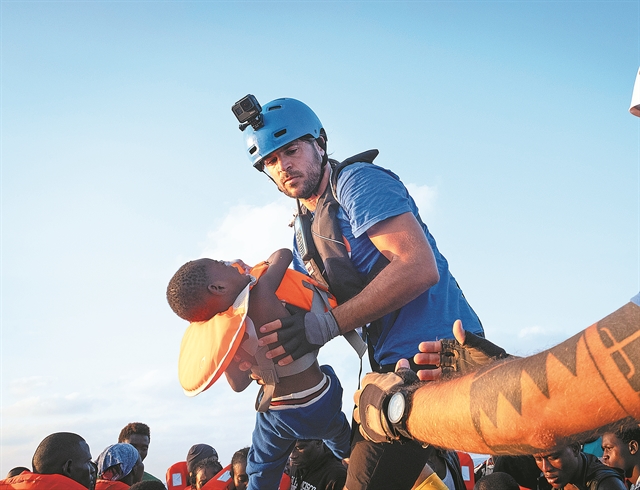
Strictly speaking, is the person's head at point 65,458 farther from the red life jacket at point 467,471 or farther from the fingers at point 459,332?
the fingers at point 459,332

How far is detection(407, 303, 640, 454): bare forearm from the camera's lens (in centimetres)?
190

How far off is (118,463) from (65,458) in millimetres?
2550

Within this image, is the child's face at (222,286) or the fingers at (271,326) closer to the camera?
the fingers at (271,326)

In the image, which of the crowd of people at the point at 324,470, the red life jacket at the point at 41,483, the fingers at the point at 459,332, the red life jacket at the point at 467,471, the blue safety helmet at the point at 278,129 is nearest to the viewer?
the fingers at the point at 459,332

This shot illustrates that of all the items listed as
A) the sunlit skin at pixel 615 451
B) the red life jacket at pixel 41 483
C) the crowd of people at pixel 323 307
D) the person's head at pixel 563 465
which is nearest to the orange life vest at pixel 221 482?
the red life jacket at pixel 41 483

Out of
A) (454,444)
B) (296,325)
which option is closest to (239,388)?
(296,325)

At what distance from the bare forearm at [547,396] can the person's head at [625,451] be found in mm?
5196

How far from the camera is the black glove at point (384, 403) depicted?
2625 mm

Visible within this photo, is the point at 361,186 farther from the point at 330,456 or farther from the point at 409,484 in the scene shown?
the point at 330,456

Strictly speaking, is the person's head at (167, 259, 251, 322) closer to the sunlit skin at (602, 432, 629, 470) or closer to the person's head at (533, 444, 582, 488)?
the person's head at (533, 444, 582, 488)

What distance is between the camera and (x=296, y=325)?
4.49m

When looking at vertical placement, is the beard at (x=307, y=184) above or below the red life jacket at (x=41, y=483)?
above

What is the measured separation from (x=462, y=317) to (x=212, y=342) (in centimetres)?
165

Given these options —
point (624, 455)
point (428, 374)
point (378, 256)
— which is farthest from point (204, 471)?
point (428, 374)
